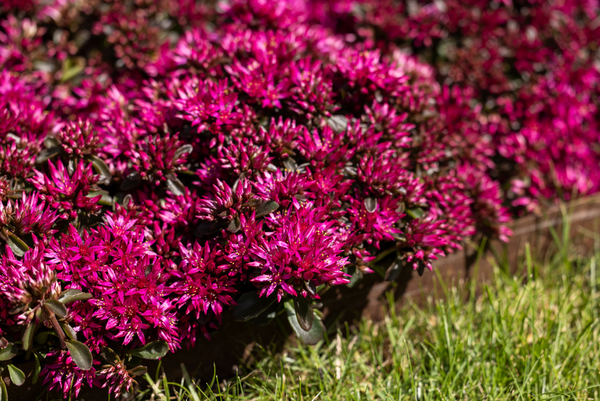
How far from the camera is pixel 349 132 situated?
83.7 inches

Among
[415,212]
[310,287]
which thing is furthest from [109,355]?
[415,212]

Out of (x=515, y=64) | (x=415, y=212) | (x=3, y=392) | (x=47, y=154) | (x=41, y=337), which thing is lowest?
(x=3, y=392)

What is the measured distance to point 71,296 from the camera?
1.55 meters

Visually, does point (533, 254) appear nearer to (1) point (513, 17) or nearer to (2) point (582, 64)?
(2) point (582, 64)

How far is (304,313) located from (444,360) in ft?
2.59

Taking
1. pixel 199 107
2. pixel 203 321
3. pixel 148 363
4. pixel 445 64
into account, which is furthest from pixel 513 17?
pixel 148 363

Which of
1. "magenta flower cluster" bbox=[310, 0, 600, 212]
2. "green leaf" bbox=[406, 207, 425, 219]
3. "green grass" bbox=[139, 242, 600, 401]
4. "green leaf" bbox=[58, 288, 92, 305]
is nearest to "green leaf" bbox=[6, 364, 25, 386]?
"green leaf" bbox=[58, 288, 92, 305]

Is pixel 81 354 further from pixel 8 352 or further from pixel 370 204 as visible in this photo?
pixel 370 204

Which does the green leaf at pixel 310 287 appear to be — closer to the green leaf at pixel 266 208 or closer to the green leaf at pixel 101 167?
the green leaf at pixel 266 208

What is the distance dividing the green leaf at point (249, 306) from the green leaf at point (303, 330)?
85mm

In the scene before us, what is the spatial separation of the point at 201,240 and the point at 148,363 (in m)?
0.54

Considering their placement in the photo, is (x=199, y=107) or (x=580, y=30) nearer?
(x=199, y=107)

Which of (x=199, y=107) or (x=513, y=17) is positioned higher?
(x=513, y=17)

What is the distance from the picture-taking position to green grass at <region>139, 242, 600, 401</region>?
1940mm
